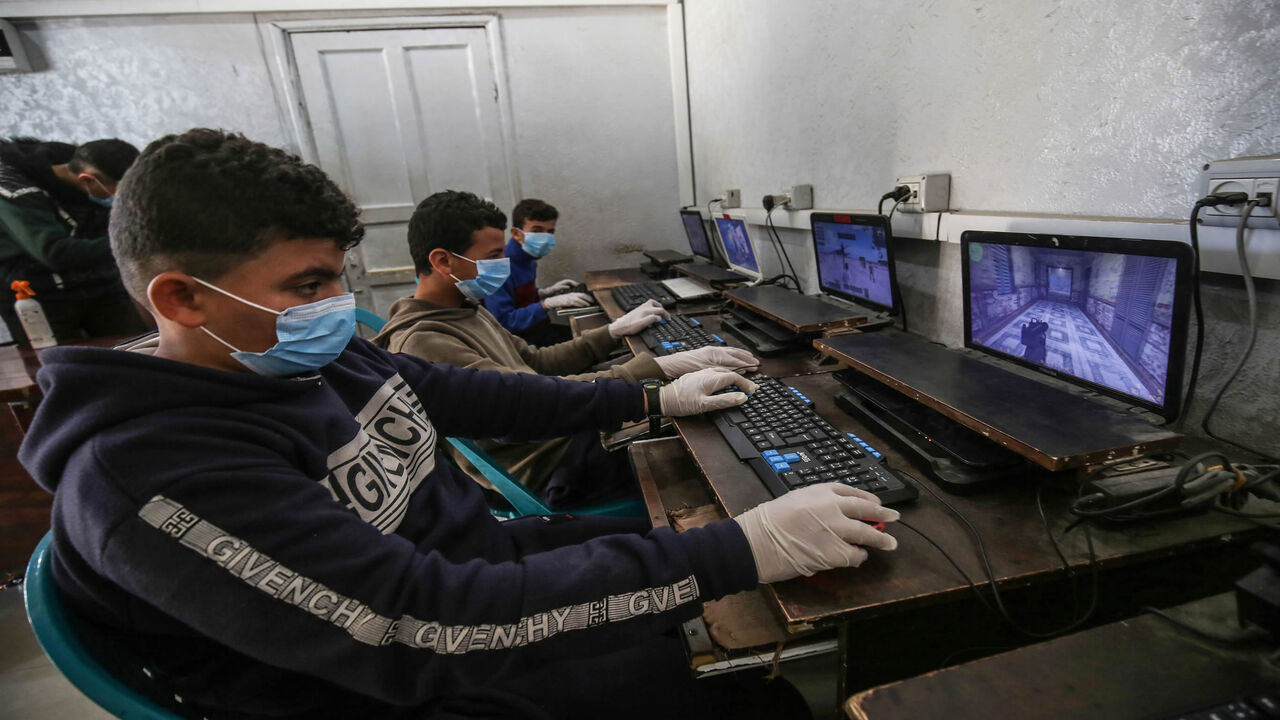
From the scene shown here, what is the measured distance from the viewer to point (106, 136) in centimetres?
312

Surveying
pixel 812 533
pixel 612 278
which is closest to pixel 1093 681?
pixel 812 533

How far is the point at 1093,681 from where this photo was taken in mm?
469

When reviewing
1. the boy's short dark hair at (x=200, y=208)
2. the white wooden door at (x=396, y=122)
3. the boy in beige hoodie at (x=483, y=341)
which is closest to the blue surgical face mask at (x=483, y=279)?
the boy in beige hoodie at (x=483, y=341)

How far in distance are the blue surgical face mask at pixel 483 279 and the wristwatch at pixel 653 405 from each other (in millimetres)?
653

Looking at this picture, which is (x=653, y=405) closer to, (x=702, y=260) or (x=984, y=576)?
(x=984, y=576)

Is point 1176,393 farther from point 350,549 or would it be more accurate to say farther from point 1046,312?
point 350,549

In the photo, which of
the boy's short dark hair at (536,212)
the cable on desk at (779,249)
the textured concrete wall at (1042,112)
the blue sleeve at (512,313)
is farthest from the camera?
the boy's short dark hair at (536,212)

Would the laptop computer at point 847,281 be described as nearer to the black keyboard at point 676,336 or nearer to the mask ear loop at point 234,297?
the black keyboard at point 676,336

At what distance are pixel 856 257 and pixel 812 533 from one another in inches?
39.7

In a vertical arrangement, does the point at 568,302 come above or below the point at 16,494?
above

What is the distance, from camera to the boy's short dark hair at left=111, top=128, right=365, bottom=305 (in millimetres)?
626

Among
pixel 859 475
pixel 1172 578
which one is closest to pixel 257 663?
pixel 859 475

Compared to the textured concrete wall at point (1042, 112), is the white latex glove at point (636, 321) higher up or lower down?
lower down

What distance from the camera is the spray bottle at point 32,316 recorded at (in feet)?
7.18
